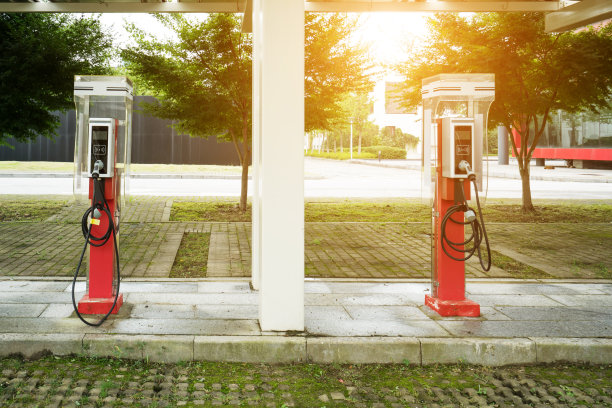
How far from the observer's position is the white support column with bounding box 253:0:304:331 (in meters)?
4.91

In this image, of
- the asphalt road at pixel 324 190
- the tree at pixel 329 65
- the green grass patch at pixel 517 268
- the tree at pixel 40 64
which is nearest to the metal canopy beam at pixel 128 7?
the tree at pixel 40 64

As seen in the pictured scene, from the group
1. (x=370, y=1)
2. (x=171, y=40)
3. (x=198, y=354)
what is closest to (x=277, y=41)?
(x=198, y=354)

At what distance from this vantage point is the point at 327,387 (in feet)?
14.2

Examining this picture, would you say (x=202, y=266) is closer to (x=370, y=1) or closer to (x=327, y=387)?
(x=327, y=387)

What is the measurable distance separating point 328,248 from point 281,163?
4616mm

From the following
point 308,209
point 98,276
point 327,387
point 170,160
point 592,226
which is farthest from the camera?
point 170,160

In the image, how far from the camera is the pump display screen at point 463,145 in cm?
537

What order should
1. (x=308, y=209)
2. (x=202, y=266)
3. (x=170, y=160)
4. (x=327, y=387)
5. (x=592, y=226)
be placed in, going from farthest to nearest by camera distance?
(x=170, y=160) → (x=308, y=209) → (x=592, y=226) → (x=202, y=266) → (x=327, y=387)

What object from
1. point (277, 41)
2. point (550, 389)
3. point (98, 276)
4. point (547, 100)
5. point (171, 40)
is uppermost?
point (171, 40)

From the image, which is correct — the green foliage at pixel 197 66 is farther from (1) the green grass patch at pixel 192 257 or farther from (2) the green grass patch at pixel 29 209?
(1) the green grass patch at pixel 192 257

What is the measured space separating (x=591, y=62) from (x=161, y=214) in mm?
9540

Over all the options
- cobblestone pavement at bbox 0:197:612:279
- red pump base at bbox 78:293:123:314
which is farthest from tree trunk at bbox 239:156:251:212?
red pump base at bbox 78:293:123:314

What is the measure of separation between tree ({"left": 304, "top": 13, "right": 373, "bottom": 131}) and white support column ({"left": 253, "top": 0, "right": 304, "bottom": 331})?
7652mm

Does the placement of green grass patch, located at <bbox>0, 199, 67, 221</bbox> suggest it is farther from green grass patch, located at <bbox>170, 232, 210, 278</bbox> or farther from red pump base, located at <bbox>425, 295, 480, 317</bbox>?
red pump base, located at <bbox>425, 295, 480, 317</bbox>
